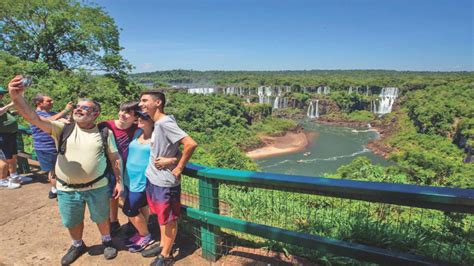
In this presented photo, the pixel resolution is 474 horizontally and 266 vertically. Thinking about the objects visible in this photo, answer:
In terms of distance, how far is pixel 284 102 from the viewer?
80.7 m

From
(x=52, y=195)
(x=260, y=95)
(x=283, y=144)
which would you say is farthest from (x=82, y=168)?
(x=260, y=95)

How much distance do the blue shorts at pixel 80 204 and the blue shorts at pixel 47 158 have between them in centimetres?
153

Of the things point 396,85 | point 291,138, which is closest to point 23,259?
point 291,138

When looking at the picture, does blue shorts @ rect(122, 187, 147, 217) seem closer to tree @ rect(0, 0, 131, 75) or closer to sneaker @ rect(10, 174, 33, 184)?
sneaker @ rect(10, 174, 33, 184)

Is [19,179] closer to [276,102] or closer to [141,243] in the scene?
[141,243]

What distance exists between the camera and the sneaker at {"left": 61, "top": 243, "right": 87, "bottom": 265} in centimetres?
282

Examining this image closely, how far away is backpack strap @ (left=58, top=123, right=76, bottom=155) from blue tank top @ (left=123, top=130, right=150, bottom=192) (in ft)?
1.60

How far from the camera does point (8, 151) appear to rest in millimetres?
4676

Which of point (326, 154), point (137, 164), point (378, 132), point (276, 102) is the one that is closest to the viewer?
point (137, 164)

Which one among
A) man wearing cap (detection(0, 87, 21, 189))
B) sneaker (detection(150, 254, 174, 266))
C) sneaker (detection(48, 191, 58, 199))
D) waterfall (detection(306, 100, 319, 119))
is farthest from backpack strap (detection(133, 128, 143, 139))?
waterfall (detection(306, 100, 319, 119))

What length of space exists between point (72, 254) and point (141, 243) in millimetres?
597

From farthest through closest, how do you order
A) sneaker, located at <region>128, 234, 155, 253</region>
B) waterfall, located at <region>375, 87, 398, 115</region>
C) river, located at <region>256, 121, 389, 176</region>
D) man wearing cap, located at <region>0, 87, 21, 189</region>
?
waterfall, located at <region>375, 87, 398, 115</region>, river, located at <region>256, 121, 389, 176</region>, man wearing cap, located at <region>0, 87, 21, 189</region>, sneaker, located at <region>128, 234, 155, 253</region>

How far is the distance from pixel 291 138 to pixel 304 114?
24.2 meters

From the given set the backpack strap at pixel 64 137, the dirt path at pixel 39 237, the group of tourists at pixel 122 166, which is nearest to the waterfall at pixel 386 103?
the dirt path at pixel 39 237
